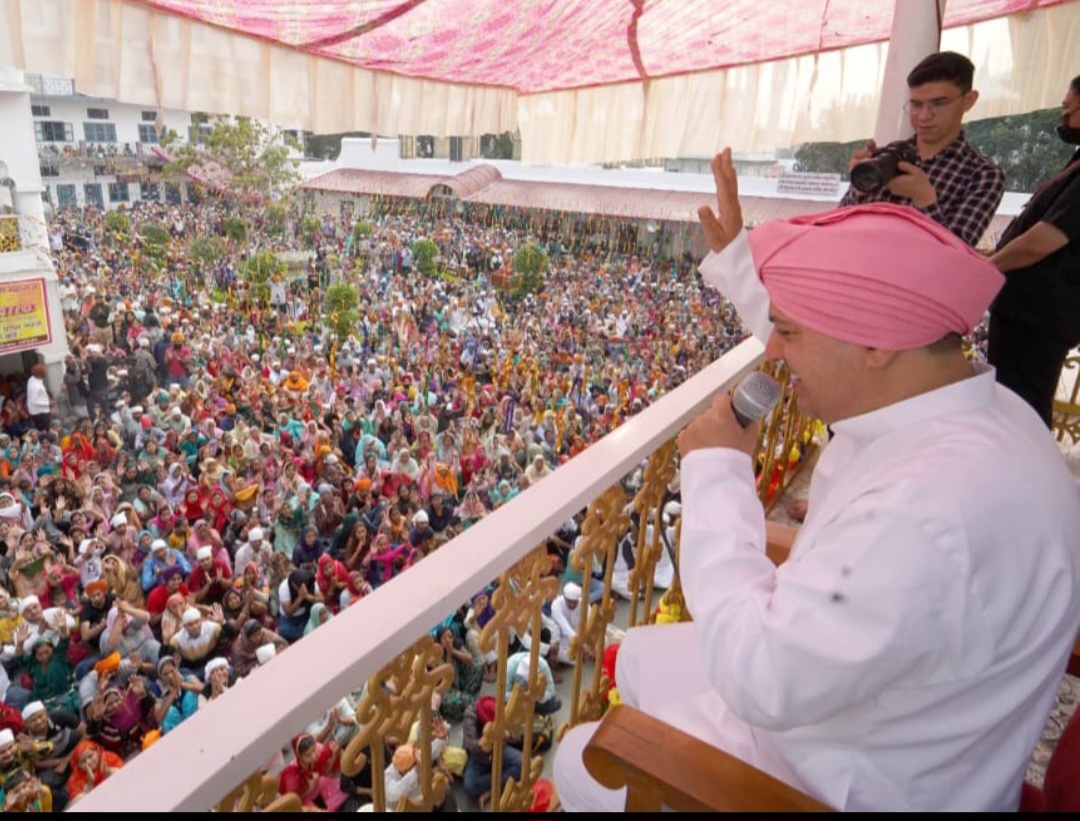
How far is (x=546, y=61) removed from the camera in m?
3.54

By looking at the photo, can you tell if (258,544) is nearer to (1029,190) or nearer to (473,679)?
(473,679)

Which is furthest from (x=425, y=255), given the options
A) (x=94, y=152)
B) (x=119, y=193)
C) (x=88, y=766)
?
(x=88, y=766)

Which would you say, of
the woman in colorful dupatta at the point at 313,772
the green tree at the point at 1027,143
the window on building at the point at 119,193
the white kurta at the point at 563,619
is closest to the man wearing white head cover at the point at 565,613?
the white kurta at the point at 563,619

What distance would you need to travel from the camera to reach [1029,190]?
1509 cm

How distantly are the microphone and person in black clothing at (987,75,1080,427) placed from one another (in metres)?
1.07

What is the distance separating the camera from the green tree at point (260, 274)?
57.5ft

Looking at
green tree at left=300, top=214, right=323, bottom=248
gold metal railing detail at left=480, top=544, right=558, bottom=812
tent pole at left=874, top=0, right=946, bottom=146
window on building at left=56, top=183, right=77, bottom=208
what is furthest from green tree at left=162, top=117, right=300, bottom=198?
gold metal railing detail at left=480, top=544, right=558, bottom=812

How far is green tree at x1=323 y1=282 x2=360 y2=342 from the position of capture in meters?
15.6

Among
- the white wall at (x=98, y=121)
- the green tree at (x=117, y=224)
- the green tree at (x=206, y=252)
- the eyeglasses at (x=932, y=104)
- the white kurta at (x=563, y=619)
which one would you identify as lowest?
Answer: the white kurta at (x=563, y=619)

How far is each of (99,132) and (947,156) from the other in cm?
3119

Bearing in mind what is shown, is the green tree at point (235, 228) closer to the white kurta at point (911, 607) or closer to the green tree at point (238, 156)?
the green tree at point (238, 156)

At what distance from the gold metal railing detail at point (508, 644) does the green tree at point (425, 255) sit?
66.7ft

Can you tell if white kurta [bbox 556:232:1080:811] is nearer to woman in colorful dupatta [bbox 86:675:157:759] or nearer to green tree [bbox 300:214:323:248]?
woman in colorful dupatta [bbox 86:675:157:759]

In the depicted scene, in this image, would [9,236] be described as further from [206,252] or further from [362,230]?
[362,230]
